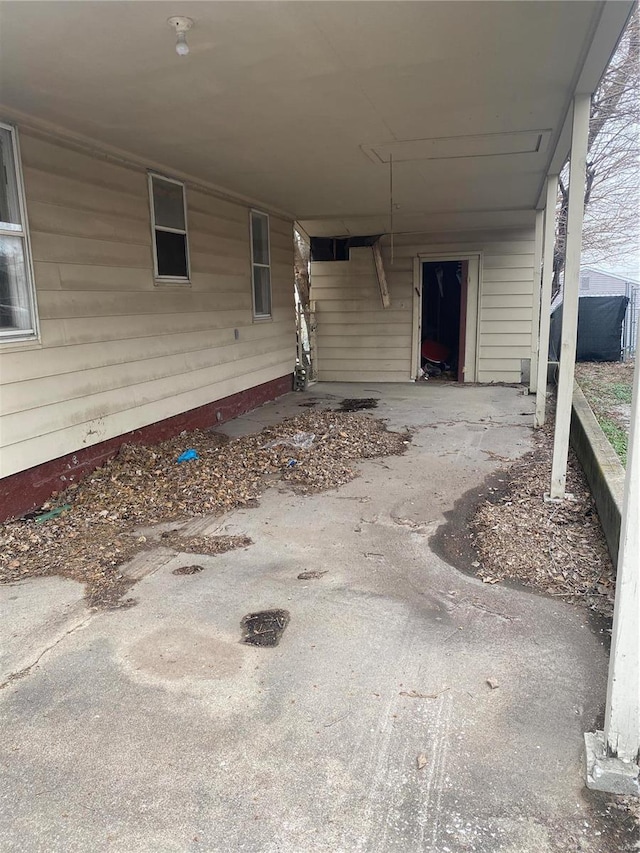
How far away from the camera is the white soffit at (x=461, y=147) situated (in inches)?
196

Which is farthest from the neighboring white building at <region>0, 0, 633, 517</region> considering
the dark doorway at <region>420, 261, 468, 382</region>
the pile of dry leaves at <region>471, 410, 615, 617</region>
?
the dark doorway at <region>420, 261, 468, 382</region>

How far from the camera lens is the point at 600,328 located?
12.1 meters

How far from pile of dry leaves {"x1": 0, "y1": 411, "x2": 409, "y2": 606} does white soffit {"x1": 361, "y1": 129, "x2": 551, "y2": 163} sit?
Result: 113 inches

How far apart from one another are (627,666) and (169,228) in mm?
5640

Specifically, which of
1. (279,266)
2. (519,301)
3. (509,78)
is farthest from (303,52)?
(519,301)

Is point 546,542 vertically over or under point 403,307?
under

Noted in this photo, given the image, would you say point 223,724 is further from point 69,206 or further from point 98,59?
point 69,206

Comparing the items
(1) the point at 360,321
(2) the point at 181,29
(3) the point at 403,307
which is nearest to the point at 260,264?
(1) the point at 360,321

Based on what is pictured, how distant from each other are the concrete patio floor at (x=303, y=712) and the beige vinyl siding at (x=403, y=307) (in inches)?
297

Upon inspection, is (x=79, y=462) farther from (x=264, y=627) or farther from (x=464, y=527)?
(x=464, y=527)

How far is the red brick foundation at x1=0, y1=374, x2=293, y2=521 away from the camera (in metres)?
4.09

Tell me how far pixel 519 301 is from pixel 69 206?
7918 millimetres

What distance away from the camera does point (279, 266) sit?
915cm

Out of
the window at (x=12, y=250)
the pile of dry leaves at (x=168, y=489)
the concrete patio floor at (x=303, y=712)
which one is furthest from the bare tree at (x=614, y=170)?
the window at (x=12, y=250)
